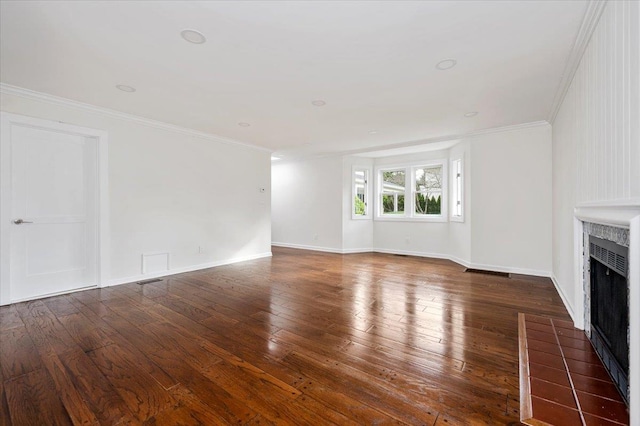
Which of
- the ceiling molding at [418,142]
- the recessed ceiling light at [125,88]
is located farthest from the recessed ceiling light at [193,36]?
the ceiling molding at [418,142]

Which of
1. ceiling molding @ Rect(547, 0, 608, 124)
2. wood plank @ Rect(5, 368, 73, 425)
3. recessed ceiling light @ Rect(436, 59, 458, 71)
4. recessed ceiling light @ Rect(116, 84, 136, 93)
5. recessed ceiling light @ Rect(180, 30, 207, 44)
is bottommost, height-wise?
wood plank @ Rect(5, 368, 73, 425)

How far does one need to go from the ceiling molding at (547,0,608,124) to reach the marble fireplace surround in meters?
1.35

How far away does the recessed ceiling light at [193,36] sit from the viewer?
225 cm

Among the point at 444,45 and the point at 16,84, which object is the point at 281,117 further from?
the point at 16,84

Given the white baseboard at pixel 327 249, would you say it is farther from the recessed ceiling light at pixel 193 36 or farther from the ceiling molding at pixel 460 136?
the recessed ceiling light at pixel 193 36

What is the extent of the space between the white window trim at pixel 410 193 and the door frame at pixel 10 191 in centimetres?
565

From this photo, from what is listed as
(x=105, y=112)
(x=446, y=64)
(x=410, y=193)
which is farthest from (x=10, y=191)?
(x=410, y=193)

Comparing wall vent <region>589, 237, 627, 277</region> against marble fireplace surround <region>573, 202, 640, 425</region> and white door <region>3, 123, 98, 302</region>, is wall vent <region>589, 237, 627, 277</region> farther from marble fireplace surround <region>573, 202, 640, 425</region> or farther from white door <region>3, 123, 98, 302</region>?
white door <region>3, 123, 98, 302</region>

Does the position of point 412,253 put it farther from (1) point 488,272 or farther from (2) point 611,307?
(2) point 611,307

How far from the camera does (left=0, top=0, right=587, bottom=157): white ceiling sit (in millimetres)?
2023

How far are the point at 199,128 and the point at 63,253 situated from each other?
2688 mm

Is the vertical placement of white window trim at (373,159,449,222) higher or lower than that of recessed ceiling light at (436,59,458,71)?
lower

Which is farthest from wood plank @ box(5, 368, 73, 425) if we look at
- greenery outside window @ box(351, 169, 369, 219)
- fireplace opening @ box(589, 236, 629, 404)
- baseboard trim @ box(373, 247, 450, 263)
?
baseboard trim @ box(373, 247, 450, 263)

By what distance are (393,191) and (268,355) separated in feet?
18.9
